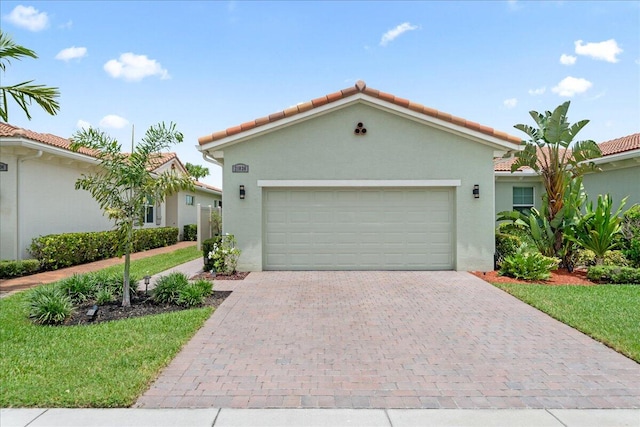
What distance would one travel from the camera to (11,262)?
1066cm

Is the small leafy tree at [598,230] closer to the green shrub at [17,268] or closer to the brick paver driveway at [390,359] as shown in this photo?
the brick paver driveway at [390,359]

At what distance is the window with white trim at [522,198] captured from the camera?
18.5 metres

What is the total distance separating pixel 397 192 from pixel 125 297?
740 cm

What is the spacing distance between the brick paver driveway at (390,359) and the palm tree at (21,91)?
266 inches

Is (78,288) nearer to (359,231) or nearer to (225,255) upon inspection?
(225,255)

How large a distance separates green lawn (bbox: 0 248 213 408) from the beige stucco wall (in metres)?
4.60

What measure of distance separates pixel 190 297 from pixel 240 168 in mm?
4620

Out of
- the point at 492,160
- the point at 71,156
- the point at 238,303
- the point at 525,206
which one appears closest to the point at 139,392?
the point at 238,303

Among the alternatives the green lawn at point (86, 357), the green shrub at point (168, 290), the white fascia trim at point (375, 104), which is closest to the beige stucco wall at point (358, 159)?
the white fascia trim at point (375, 104)

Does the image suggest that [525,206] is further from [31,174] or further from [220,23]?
[31,174]

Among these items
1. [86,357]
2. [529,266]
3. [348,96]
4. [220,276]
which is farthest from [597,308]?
[220,276]

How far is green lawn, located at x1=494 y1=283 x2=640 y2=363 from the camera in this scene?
225 inches

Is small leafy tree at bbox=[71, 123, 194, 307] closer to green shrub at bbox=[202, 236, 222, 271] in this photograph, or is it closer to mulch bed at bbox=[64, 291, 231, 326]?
mulch bed at bbox=[64, 291, 231, 326]
